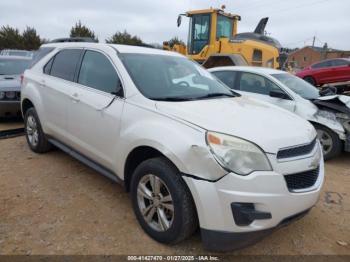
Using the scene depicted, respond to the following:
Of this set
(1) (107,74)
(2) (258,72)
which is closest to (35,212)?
(1) (107,74)

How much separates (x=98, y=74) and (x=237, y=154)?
2.09 m

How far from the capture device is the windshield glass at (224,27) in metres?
12.3

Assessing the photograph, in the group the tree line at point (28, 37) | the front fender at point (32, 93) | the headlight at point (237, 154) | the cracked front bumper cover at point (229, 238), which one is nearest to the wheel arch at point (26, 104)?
the front fender at point (32, 93)

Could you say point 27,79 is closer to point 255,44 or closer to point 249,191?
point 249,191

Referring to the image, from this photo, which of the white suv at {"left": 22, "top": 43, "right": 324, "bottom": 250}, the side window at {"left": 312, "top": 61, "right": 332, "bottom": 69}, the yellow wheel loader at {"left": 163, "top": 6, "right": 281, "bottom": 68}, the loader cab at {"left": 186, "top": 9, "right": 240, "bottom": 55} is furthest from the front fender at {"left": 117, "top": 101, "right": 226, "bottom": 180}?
the side window at {"left": 312, "top": 61, "right": 332, "bottom": 69}

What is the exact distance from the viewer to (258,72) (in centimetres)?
669

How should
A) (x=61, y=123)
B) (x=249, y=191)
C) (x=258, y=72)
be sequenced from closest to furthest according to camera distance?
(x=249, y=191), (x=61, y=123), (x=258, y=72)

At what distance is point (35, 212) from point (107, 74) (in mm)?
1672

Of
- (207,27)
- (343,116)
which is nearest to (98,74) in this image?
(343,116)

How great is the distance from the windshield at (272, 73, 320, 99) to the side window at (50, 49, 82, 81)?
12.9 feet

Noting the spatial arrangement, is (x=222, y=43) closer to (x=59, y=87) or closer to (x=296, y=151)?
(x=59, y=87)

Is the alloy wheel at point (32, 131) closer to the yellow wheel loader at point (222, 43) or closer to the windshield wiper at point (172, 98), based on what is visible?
the windshield wiper at point (172, 98)

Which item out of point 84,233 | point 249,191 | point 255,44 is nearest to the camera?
point 249,191

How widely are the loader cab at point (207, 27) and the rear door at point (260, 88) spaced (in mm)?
5489
